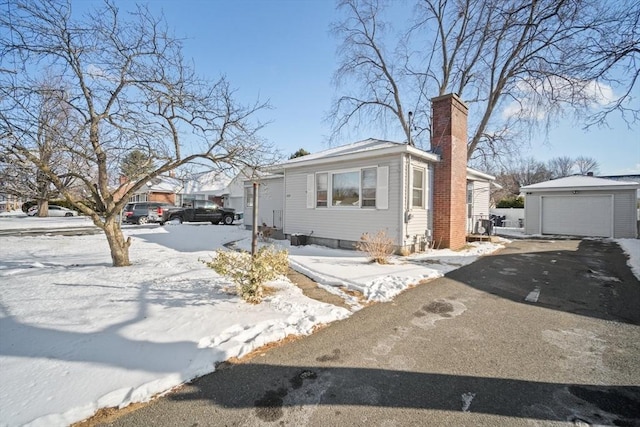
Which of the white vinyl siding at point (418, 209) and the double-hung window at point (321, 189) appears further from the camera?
the double-hung window at point (321, 189)

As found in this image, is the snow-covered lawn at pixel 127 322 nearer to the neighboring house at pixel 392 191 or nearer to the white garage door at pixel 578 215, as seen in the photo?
the neighboring house at pixel 392 191

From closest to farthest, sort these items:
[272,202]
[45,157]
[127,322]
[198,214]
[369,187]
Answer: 1. [127,322]
2. [45,157]
3. [369,187]
4. [272,202]
5. [198,214]

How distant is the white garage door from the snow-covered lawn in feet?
43.5

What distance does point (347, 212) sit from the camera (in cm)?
1010

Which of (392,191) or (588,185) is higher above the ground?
(588,185)

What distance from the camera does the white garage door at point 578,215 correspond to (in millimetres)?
15102

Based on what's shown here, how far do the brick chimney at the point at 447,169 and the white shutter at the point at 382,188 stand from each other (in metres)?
2.43

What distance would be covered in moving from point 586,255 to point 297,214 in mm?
10027

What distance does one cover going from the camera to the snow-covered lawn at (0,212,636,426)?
2.41 metres

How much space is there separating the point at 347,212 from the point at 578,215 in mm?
14061

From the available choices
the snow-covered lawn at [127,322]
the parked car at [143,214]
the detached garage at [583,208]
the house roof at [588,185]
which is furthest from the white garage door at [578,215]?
the parked car at [143,214]

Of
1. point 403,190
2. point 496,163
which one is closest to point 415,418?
point 403,190

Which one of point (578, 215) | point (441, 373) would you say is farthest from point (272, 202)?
point (578, 215)

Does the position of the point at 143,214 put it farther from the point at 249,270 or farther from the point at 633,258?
the point at 633,258
